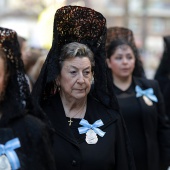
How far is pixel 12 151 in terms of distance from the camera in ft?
10.1

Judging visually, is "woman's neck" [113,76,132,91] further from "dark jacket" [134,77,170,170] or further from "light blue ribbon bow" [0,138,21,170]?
"light blue ribbon bow" [0,138,21,170]

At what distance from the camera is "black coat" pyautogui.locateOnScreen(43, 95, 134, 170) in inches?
150

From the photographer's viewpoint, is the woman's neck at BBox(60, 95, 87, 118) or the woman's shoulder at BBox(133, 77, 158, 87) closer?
the woman's neck at BBox(60, 95, 87, 118)

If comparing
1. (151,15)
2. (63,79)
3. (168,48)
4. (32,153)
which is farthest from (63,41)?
(151,15)

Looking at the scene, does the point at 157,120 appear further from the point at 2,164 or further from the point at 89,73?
the point at 2,164

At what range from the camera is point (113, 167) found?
3975mm

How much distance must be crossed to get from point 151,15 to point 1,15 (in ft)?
25.7

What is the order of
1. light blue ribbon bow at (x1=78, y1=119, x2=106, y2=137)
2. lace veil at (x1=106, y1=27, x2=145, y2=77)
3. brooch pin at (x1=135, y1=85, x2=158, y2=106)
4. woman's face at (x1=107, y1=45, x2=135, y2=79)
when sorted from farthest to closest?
1. lace veil at (x1=106, y1=27, x2=145, y2=77)
2. woman's face at (x1=107, y1=45, x2=135, y2=79)
3. brooch pin at (x1=135, y1=85, x2=158, y2=106)
4. light blue ribbon bow at (x1=78, y1=119, x2=106, y2=137)

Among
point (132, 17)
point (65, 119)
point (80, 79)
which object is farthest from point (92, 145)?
point (132, 17)

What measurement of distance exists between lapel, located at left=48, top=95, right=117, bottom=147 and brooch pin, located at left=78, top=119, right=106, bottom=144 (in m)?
0.04

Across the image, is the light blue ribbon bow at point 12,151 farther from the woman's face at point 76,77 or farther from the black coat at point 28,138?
the woman's face at point 76,77

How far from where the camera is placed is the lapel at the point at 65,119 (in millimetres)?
3873

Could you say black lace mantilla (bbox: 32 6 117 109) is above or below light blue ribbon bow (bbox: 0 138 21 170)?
above

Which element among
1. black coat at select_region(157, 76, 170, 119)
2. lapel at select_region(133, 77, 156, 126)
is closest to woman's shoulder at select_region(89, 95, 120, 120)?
lapel at select_region(133, 77, 156, 126)
